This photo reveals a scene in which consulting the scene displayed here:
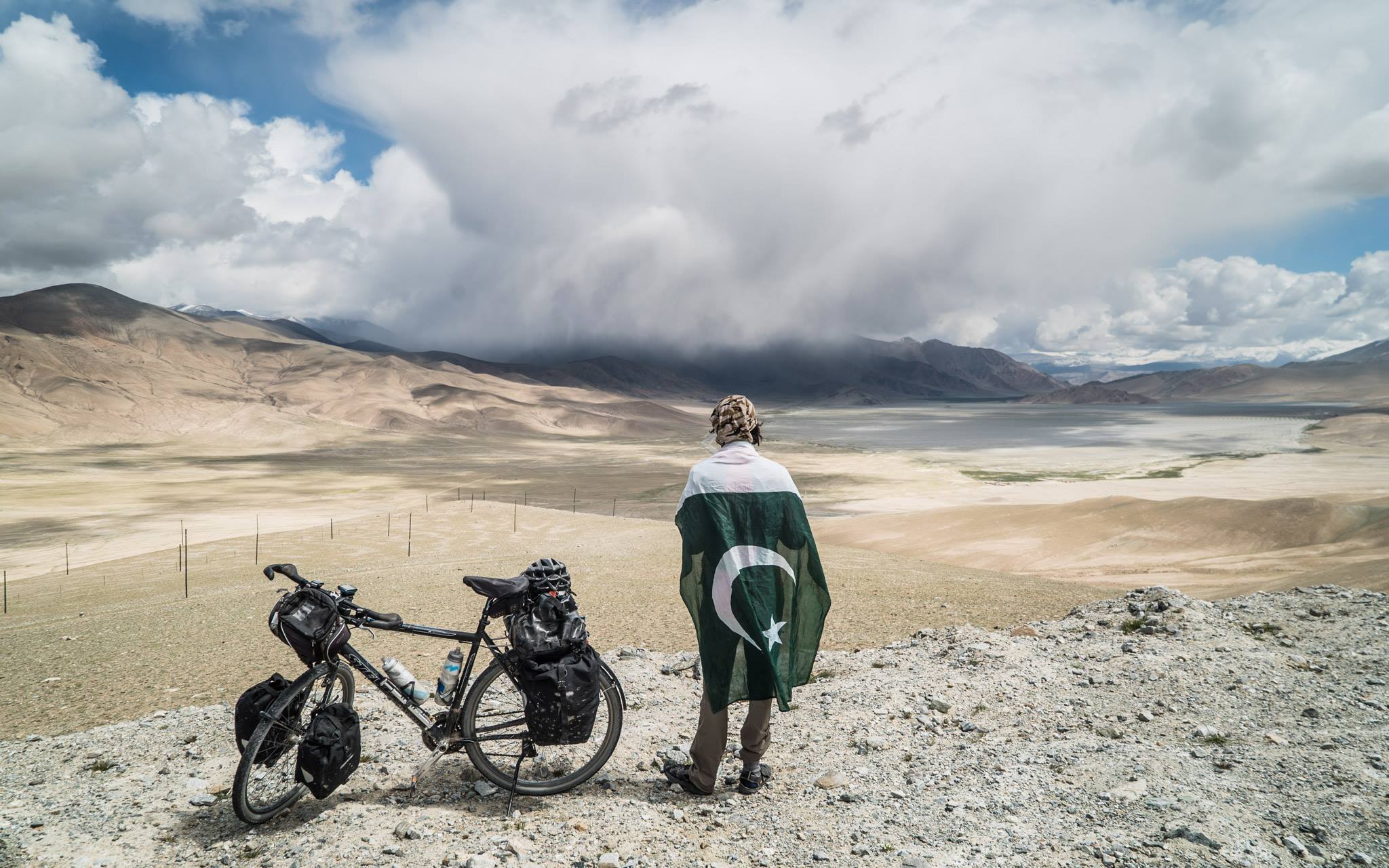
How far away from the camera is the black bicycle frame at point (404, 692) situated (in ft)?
13.2

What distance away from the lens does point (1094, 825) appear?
11.8ft

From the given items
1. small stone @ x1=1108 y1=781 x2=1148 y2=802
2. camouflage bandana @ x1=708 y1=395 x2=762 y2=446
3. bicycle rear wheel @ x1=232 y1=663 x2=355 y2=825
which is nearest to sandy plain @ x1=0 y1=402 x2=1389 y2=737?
bicycle rear wheel @ x1=232 y1=663 x2=355 y2=825

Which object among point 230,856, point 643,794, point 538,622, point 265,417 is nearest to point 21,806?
point 230,856

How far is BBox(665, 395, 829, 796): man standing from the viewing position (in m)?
4.13

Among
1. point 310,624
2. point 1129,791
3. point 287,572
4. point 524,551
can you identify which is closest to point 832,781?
point 1129,791

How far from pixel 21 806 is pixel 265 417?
115 m

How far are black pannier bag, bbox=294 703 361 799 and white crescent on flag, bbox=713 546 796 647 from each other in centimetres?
201

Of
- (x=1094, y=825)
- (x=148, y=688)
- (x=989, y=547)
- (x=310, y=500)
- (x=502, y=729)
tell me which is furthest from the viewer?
(x=310, y=500)

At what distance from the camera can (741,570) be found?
13.5 ft

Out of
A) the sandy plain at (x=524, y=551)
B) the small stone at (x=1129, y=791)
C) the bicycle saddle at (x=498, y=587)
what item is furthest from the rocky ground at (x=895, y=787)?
the sandy plain at (x=524, y=551)

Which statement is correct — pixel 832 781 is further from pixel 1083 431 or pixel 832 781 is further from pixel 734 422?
pixel 1083 431

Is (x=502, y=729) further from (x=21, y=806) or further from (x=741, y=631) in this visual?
(x=21, y=806)

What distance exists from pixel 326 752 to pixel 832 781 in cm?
274

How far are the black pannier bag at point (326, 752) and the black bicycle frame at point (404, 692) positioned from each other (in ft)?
0.72
